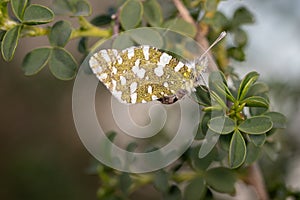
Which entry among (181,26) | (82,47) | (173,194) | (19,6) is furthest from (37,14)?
(173,194)

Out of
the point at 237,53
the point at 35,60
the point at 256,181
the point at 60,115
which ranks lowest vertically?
the point at 60,115

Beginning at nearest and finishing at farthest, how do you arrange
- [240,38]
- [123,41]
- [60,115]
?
[123,41] → [240,38] → [60,115]

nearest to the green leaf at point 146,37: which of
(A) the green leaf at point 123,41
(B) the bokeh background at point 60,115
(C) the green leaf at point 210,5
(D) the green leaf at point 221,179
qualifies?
(A) the green leaf at point 123,41

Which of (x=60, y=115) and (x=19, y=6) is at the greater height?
(x=19, y=6)

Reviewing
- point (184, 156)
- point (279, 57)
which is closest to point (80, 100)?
point (184, 156)

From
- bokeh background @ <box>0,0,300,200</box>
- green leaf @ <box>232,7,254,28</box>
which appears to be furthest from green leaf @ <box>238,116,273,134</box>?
bokeh background @ <box>0,0,300,200</box>

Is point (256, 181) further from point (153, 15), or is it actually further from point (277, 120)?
point (153, 15)
